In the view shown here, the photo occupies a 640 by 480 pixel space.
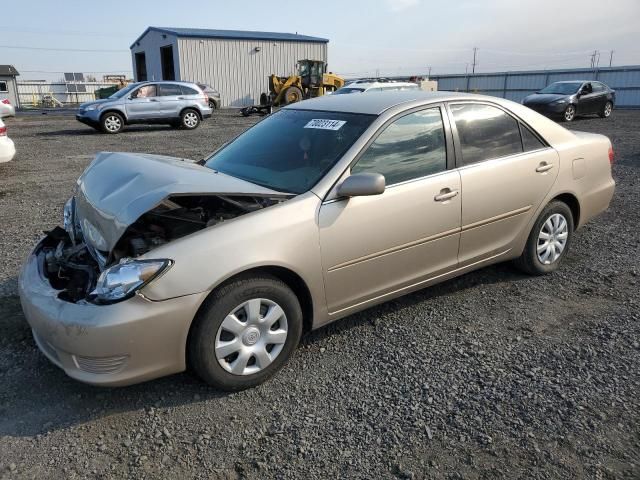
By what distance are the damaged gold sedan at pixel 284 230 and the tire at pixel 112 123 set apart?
45.5ft

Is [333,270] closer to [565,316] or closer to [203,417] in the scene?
[203,417]

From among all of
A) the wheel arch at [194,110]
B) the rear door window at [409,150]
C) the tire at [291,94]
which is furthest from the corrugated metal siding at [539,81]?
the rear door window at [409,150]

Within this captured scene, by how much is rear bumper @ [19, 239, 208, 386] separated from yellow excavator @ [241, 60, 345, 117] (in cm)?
2266

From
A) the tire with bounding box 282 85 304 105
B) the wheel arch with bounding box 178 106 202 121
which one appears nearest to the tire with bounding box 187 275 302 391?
the wheel arch with bounding box 178 106 202 121

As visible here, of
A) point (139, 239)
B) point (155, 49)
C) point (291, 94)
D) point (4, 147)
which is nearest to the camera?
point (139, 239)

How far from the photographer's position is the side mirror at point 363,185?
2988 mm

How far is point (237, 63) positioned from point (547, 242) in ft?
109

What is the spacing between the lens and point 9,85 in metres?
39.5

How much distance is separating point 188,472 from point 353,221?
163 cm

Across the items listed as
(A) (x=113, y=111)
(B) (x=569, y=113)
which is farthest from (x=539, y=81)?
(A) (x=113, y=111)

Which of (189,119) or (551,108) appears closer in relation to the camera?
(189,119)

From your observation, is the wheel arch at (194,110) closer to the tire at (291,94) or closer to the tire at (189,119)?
the tire at (189,119)

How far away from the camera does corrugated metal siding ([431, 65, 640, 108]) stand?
29.5m

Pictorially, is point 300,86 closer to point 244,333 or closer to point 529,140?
point 529,140
